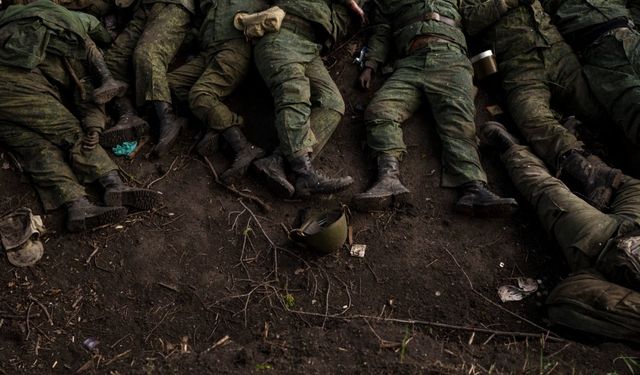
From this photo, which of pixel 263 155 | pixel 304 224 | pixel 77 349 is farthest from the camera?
pixel 263 155

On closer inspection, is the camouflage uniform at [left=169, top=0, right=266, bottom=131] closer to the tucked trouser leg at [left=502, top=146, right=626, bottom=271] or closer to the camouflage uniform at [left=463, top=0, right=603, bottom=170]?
the camouflage uniform at [left=463, top=0, right=603, bottom=170]

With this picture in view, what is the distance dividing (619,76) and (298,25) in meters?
2.70

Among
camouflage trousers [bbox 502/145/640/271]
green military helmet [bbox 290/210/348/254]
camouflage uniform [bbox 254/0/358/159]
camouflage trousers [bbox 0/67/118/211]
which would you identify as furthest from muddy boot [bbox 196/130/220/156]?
camouflage trousers [bbox 502/145/640/271]

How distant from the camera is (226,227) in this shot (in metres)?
4.55

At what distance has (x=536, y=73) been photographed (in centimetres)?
545

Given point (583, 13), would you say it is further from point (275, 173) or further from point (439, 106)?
point (275, 173)

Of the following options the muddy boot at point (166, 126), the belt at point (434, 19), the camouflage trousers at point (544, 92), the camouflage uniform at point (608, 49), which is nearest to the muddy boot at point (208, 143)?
the muddy boot at point (166, 126)

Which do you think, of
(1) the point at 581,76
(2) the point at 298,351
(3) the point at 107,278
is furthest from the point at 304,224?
(1) the point at 581,76

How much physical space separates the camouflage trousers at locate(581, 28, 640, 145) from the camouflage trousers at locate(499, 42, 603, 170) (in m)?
0.14

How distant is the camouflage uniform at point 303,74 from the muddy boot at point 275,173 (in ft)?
0.30

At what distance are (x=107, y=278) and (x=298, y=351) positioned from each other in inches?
59.3

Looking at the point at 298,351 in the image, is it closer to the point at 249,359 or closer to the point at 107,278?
the point at 249,359

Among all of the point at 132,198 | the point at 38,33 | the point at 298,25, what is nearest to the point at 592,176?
the point at 298,25

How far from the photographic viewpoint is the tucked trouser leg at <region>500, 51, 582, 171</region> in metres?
4.97
